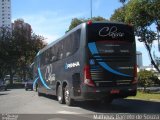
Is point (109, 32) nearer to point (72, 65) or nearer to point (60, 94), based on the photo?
point (72, 65)

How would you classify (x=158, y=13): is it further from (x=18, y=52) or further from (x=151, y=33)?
(x=18, y=52)

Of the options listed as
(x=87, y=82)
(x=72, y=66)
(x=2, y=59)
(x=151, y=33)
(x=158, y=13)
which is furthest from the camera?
(x=2, y=59)

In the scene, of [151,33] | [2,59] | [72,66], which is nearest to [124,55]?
[72,66]

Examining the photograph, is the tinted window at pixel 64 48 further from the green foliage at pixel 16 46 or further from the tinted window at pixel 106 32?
the green foliage at pixel 16 46

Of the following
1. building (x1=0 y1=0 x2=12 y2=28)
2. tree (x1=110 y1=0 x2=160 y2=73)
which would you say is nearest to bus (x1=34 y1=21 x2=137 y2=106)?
tree (x1=110 y1=0 x2=160 y2=73)

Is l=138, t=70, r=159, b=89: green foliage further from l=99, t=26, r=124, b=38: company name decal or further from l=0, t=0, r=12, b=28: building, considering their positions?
l=0, t=0, r=12, b=28: building

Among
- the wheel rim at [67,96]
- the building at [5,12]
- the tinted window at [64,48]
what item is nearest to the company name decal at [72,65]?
the tinted window at [64,48]

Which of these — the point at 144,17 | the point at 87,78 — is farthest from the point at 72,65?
the point at 144,17

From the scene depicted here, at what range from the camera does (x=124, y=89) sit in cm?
1741

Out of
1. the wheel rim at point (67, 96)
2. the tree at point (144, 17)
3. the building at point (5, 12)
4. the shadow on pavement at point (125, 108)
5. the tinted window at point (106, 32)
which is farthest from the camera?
the building at point (5, 12)

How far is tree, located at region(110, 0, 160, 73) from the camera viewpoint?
2894cm

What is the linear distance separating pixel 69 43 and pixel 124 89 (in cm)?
379

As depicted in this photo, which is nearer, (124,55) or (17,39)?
(124,55)

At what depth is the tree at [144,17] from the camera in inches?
1139
